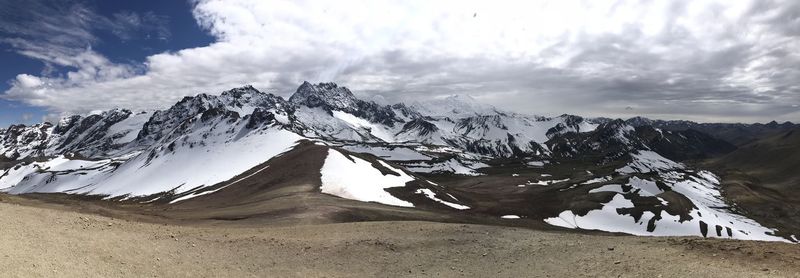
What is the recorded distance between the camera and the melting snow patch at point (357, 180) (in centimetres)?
8494

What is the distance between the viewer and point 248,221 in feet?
155

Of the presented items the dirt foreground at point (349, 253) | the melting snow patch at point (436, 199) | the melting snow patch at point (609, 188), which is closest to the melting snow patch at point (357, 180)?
the melting snow patch at point (436, 199)

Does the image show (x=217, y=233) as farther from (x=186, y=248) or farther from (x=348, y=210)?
(x=348, y=210)

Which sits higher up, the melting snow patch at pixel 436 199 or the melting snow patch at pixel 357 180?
the melting snow patch at pixel 357 180

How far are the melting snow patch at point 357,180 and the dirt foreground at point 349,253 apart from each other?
165 feet

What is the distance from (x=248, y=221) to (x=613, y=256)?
3424 centimetres

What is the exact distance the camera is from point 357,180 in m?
96.4

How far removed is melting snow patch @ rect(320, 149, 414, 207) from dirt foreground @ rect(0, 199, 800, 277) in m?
50.2

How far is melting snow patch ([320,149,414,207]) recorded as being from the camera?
84.9m

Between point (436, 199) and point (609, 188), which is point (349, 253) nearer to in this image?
point (436, 199)

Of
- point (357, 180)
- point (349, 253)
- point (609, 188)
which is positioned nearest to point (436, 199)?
point (357, 180)

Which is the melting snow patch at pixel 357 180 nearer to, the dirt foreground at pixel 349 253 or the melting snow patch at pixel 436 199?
the melting snow patch at pixel 436 199

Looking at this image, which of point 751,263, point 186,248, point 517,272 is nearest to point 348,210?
point 186,248

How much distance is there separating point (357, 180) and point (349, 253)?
2642 inches
